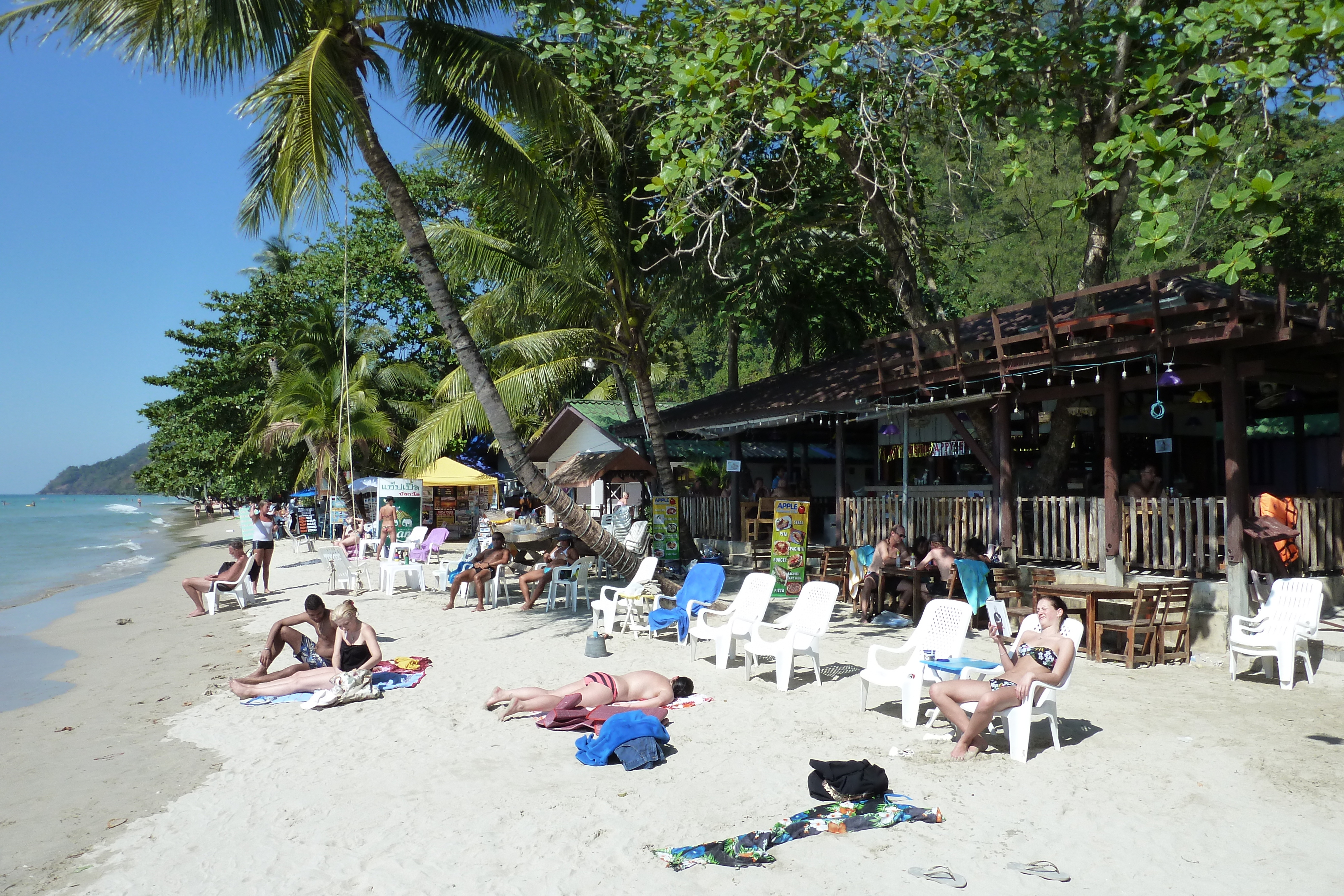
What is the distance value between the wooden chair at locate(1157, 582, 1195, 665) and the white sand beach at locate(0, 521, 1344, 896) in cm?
20

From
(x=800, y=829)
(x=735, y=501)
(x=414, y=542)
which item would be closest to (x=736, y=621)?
(x=800, y=829)

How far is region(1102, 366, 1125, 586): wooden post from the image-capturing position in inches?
356

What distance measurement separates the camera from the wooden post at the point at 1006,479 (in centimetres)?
1021

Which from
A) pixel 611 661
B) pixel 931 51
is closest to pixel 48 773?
pixel 611 661

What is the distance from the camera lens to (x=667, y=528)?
14180mm

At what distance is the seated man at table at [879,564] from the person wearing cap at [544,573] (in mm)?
3884

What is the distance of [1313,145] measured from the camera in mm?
16500

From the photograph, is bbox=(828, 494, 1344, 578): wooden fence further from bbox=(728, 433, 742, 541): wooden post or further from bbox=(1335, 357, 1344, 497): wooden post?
bbox=(728, 433, 742, 541): wooden post

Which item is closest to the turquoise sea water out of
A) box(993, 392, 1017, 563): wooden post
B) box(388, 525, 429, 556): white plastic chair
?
box(388, 525, 429, 556): white plastic chair

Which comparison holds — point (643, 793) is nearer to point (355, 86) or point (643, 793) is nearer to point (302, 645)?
point (302, 645)

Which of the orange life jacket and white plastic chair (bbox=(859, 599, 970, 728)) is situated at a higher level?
the orange life jacket

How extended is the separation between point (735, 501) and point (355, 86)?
30.1ft

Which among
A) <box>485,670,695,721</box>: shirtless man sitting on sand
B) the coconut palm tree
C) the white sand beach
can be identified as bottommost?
the white sand beach

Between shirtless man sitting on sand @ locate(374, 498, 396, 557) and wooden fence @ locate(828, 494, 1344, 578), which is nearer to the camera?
wooden fence @ locate(828, 494, 1344, 578)
